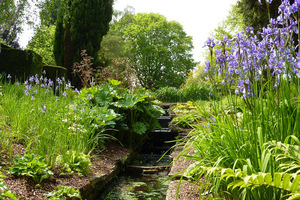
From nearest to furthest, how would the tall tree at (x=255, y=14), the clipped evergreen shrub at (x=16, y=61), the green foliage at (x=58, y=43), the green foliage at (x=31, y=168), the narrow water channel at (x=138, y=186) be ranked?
the green foliage at (x=31, y=168), the narrow water channel at (x=138, y=186), the clipped evergreen shrub at (x=16, y=61), the tall tree at (x=255, y=14), the green foliage at (x=58, y=43)

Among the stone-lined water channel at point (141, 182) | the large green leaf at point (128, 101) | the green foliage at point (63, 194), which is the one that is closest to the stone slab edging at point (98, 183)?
the stone-lined water channel at point (141, 182)

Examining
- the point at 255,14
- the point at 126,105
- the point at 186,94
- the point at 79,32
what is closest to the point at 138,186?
the point at 126,105

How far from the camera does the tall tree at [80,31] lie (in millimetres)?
15552

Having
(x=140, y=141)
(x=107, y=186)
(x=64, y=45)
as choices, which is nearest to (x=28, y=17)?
(x=64, y=45)

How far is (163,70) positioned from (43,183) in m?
27.0

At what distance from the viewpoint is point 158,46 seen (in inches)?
1128

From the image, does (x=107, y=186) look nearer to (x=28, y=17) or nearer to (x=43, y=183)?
(x=43, y=183)

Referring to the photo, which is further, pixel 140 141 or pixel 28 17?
pixel 28 17

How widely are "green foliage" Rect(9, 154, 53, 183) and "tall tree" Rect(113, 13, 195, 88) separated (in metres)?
25.6

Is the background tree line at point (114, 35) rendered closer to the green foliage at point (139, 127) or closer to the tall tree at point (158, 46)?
the tall tree at point (158, 46)

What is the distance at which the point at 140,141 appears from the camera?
6105 millimetres

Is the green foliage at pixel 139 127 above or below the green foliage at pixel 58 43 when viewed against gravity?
below

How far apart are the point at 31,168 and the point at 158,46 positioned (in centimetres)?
2676

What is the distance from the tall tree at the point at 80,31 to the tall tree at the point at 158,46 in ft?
40.4
